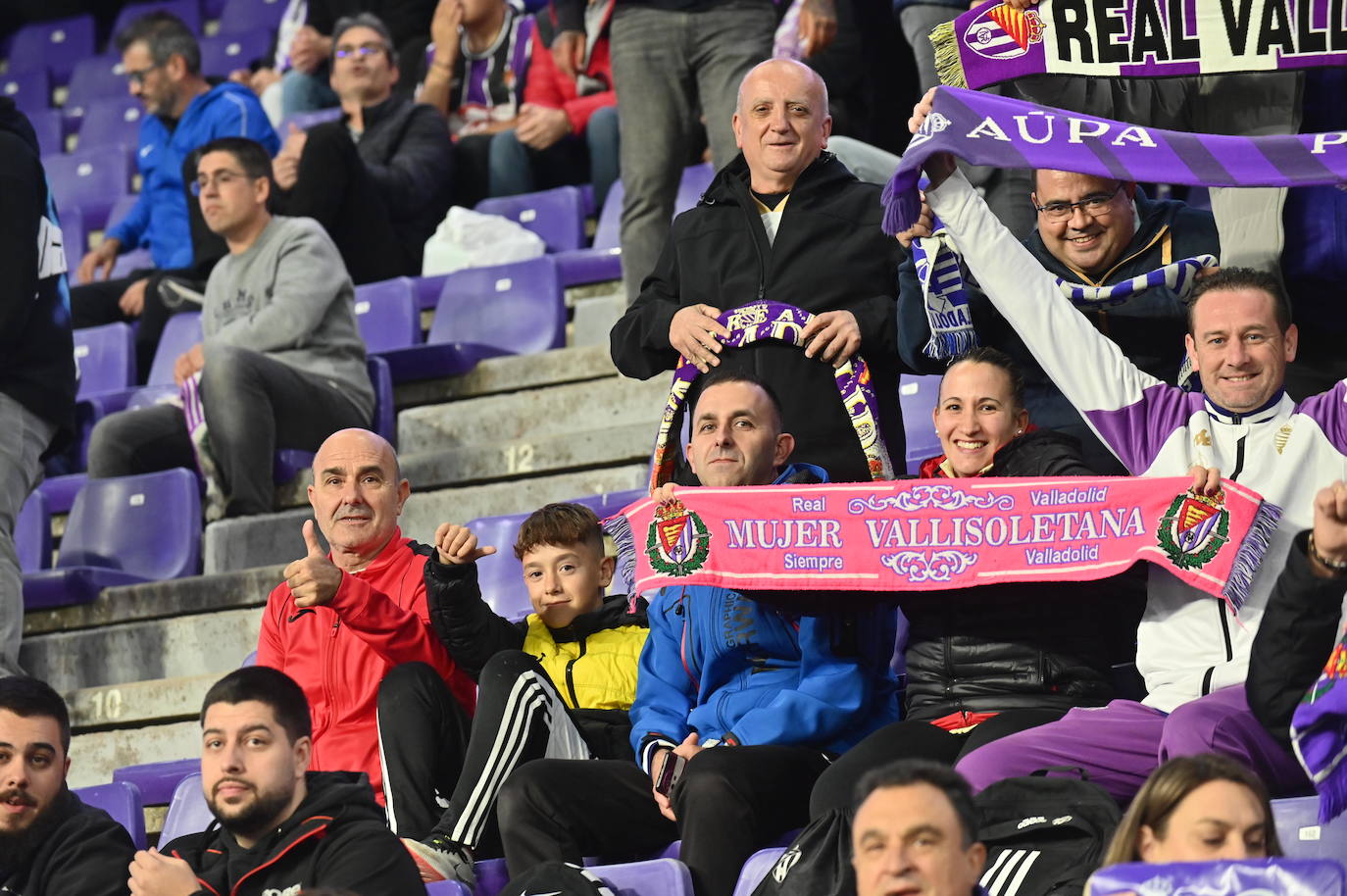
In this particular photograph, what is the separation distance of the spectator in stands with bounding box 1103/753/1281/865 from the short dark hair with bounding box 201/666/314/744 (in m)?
1.61

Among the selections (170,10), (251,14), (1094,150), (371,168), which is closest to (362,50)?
(371,168)

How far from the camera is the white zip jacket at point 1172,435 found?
418 centimetres

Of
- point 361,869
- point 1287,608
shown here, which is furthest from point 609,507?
point 1287,608

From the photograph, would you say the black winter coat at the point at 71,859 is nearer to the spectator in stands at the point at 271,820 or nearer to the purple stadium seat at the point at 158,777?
the spectator in stands at the point at 271,820

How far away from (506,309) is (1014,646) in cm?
377

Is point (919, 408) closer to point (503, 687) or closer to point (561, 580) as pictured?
point (561, 580)

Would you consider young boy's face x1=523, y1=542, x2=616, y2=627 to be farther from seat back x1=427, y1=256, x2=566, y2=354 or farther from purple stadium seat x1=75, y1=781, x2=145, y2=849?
seat back x1=427, y1=256, x2=566, y2=354

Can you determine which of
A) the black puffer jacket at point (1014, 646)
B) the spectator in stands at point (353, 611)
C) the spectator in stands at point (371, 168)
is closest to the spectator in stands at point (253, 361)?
the spectator in stands at point (371, 168)

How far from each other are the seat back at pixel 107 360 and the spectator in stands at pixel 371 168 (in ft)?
2.70

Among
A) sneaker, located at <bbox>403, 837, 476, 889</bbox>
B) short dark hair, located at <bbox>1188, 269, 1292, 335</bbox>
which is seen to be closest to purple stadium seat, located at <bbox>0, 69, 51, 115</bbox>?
sneaker, located at <bbox>403, 837, 476, 889</bbox>

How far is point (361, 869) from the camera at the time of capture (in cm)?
386

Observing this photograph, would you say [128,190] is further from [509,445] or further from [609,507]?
[609,507]

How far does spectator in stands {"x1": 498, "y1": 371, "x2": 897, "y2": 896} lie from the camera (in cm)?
415

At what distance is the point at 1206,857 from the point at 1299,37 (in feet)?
8.62
